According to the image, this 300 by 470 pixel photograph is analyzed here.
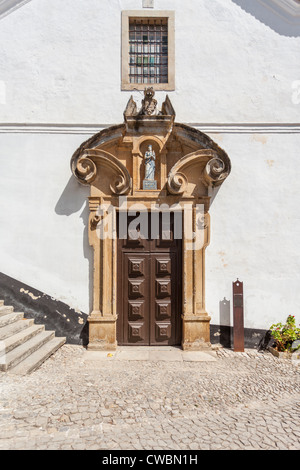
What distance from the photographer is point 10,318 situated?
17.8 ft

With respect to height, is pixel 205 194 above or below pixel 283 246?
above

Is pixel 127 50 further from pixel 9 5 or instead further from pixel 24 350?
pixel 24 350

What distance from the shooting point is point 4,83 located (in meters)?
6.08

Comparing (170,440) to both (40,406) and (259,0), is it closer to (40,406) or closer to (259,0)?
(40,406)

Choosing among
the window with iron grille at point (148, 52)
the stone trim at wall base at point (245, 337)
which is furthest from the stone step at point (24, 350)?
the window with iron grille at point (148, 52)

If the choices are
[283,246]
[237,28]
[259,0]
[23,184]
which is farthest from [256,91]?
[23,184]

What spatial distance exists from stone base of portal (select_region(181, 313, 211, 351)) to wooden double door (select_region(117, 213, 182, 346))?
23 cm

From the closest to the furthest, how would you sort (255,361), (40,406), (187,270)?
1. (40,406)
2. (255,361)
3. (187,270)

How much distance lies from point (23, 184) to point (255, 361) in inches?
191

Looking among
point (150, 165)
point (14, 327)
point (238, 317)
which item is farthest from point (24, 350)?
point (150, 165)

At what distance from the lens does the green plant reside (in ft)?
17.8

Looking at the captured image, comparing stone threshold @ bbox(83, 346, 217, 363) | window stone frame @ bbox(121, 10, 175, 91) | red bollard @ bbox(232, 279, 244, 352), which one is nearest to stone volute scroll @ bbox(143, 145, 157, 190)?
window stone frame @ bbox(121, 10, 175, 91)

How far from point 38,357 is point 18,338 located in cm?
45

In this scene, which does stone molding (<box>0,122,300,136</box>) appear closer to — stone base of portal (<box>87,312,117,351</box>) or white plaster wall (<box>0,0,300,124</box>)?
white plaster wall (<box>0,0,300,124</box>)
